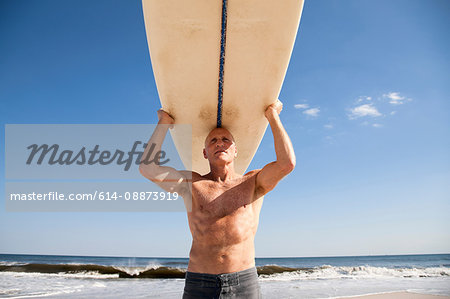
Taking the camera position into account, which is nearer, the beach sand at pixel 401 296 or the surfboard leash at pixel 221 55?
the surfboard leash at pixel 221 55

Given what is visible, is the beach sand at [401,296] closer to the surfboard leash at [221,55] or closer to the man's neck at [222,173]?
the man's neck at [222,173]

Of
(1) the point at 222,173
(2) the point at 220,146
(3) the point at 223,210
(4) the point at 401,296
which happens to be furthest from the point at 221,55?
(4) the point at 401,296

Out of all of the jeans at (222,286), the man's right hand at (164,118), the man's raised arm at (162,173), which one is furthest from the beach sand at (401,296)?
the man's right hand at (164,118)

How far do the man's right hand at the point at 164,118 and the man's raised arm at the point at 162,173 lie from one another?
40 millimetres

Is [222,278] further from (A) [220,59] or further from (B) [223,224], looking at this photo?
(A) [220,59]

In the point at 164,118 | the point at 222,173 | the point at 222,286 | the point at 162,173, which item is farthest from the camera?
the point at 164,118

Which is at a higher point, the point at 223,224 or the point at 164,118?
the point at 164,118

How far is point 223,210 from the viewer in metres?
1.95

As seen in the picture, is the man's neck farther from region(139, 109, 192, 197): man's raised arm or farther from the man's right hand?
the man's right hand

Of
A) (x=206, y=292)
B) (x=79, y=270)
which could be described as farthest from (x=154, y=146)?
(x=79, y=270)

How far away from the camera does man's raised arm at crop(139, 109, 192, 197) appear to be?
6.57 ft

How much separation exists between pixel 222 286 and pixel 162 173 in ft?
2.68

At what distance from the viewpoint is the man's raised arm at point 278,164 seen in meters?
1.97

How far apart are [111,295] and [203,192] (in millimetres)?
6398
